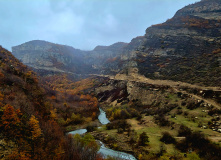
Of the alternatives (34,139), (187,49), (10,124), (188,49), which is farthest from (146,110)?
(187,49)

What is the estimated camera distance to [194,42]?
6906 cm

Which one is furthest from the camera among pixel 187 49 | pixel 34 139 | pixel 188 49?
pixel 187 49

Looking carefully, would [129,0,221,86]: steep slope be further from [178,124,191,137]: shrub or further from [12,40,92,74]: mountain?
[12,40,92,74]: mountain

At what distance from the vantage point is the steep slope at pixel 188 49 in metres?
46.3

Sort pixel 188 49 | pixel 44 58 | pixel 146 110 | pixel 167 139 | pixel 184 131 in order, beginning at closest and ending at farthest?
pixel 184 131 < pixel 167 139 < pixel 146 110 < pixel 188 49 < pixel 44 58

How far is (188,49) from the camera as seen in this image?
6706 cm

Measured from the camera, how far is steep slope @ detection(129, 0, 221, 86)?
152 feet

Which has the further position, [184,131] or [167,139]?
[167,139]

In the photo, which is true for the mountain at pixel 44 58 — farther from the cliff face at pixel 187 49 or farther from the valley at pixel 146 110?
the cliff face at pixel 187 49

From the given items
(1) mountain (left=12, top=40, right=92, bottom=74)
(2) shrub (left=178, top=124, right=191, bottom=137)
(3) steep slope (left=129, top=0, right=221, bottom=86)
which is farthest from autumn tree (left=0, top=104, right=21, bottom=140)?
(1) mountain (left=12, top=40, right=92, bottom=74)

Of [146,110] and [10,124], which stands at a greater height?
[10,124]

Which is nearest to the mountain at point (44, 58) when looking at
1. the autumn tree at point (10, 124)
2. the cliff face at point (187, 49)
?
the cliff face at point (187, 49)

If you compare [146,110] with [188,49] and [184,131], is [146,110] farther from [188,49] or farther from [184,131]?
[188,49]

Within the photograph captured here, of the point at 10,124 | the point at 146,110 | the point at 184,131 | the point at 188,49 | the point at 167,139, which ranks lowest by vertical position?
the point at 146,110
